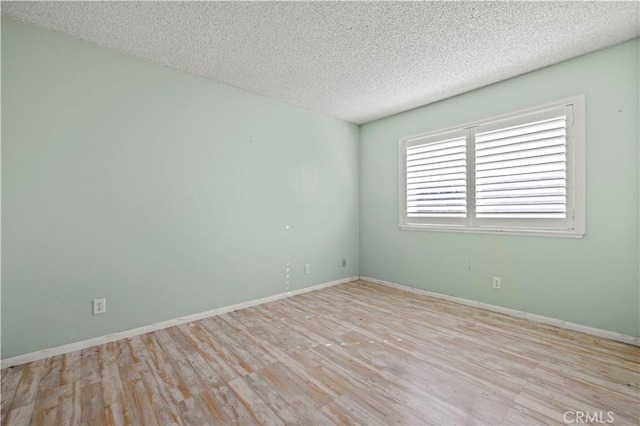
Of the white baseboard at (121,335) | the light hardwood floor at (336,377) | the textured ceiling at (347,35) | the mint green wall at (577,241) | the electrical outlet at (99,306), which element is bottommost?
the light hardwood floor at (336,377)

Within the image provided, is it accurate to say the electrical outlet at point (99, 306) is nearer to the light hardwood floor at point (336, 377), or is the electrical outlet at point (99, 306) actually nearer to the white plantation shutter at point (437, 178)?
the light hardwood floor at point (336, 377)

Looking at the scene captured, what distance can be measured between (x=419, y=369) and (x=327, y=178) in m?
2.87

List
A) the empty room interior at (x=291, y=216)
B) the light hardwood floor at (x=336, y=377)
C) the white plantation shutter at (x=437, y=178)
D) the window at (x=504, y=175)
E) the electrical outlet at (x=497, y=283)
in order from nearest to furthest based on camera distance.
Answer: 1. the light hardwood floor at (x=336, y=377)
2. the empty room interior at (x=291, y=216)
3. the window at (x=504, y=175)
4. the electrical outlet at (x=497, y=283)
5. the white plantation shutter at (x=437, y=178)

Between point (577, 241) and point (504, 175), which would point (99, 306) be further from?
point (577, 241)

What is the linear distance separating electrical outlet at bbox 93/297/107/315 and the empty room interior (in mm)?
62

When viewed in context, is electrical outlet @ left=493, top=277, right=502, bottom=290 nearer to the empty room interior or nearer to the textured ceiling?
the empty room interior

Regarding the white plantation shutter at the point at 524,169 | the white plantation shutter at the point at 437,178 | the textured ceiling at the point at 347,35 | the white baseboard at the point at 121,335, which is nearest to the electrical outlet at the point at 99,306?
the white baseboard at the point at 121,335

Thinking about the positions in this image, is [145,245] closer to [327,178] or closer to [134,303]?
[134,303]

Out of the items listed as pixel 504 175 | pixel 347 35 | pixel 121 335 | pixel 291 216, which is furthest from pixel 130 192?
pixel 504 175

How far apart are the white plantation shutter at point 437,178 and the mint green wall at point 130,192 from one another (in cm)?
157

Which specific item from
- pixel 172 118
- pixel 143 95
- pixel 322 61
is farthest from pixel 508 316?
pixel 143 95

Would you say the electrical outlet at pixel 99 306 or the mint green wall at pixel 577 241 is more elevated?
the mint green wall at pixel 577 241

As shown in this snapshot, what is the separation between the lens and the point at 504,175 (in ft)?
9.99

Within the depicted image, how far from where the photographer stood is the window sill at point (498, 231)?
2.69m
